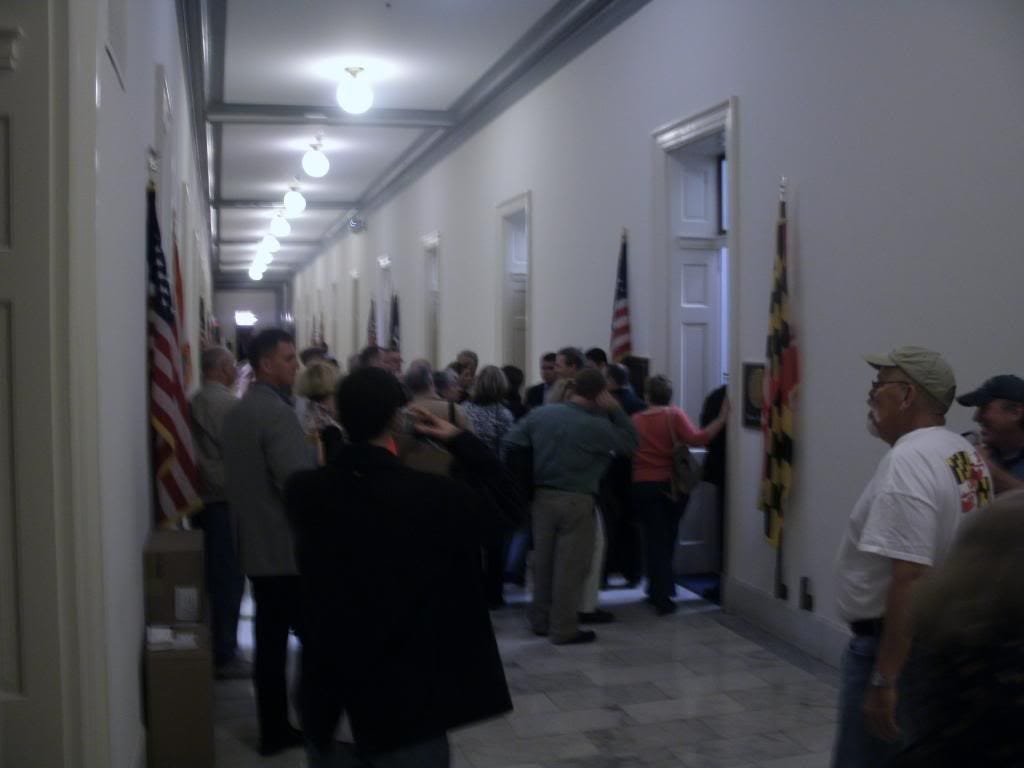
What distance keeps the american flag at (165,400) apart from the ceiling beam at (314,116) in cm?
887

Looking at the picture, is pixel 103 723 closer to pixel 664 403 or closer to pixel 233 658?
pixel 233 658

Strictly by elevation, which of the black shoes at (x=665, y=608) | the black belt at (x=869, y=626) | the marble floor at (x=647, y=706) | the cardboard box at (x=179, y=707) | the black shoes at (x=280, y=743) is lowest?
the marble floor at (x=647, y=706)

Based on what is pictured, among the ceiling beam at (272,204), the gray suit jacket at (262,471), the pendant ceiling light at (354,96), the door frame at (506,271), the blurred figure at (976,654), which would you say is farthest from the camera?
the ceiling beam at (272,204)

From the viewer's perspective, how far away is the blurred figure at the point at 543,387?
928 centimetres

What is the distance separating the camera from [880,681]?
9.81ft

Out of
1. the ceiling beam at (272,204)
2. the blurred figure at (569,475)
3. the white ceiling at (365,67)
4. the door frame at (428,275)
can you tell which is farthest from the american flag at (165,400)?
the ceiling beam at (272,204)

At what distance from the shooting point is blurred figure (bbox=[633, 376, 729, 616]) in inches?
305

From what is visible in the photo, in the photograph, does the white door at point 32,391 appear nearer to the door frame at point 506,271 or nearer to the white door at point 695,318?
the white door at point 695,318

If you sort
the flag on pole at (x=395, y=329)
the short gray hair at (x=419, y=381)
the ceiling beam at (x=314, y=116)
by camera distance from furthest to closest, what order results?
the flag on pole at (x=395, y=329) < the ceiling beam at (x=314, y=116) < the short gray hair at (x=419, y=381)

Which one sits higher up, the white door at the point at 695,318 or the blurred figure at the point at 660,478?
the white door at the point at 695,318

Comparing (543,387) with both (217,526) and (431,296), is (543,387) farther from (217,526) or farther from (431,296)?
(431,296)

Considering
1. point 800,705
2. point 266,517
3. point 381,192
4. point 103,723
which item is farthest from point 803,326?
point 381,192

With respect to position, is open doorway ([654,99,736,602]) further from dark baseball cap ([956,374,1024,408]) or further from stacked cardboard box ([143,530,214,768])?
stacked cardboard box ([143,530,214,768])

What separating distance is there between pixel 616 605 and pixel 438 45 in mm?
6213
